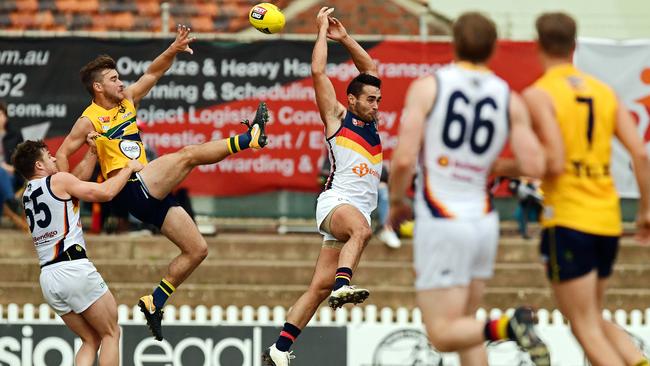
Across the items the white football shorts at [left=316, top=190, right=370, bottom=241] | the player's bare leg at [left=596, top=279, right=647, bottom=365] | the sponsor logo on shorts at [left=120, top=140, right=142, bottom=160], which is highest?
the sponsor logo on shorts at [left=120, top=140, right=142, bottom=160]

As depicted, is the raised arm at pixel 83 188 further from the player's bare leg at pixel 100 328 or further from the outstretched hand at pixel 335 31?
the outstretched hand at pixel 335 31

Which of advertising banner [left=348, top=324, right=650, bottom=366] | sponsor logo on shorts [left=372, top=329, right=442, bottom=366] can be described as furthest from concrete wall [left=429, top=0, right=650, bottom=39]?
sponsor logo on shorts [left=372, top=329, right=442, bottom=366]

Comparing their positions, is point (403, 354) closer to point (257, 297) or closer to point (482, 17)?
point (257, 297)

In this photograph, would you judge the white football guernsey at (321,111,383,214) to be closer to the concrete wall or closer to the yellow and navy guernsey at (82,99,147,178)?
the yellow and navy guernsey at (82,99,147,178)

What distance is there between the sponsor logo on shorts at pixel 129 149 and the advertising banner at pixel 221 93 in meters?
5.00

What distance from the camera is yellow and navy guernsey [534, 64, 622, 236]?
325 inches

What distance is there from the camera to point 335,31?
36.5 feet

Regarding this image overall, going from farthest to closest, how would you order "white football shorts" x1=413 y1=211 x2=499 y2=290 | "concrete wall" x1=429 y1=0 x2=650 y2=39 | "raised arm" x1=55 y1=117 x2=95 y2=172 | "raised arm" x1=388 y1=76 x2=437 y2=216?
1. "concrete wall" x1=429 y1=0 x2=650 y2=39
2. "raised arm" x1=55 y1=117 x2=95 y2=172
3. "white football shorts" x1=413 y1=211 x2=499 y2=290
4. "raised arm" x1=388 y1=76 x2=437 y2=216

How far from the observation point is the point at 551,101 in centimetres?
820

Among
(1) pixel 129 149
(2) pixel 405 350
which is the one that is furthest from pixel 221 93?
(1) pixel 129 149

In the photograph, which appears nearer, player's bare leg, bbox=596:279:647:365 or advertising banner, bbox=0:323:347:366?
player's bare leg, bbox=596:279:647:365

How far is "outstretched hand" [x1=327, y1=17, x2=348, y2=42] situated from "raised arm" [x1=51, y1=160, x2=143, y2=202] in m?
2.04

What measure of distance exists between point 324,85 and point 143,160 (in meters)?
1.67

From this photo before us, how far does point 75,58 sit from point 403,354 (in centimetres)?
570
